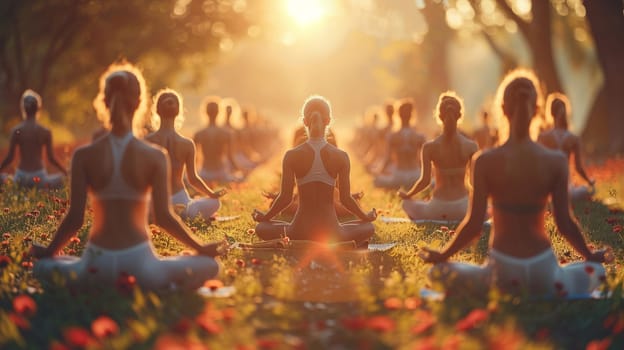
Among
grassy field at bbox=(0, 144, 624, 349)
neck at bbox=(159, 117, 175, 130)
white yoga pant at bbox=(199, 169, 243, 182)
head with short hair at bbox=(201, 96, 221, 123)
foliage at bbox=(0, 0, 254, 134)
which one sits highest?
foliage at bbox=(0, 0, 254, 134)

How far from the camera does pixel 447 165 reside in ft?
37.8

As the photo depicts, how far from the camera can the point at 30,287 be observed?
6.33 meters

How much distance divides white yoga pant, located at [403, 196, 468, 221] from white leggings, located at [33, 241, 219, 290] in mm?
5791

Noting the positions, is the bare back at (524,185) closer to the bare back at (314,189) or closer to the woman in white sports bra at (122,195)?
the woman in white sports bra at (122,195)

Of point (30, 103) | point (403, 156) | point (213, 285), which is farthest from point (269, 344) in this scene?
point (403, 156)

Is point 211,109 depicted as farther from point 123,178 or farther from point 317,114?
point 123,178

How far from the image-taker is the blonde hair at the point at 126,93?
617 centimetres

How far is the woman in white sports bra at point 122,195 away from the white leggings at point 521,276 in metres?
2.05

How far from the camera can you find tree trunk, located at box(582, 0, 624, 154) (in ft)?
82.9

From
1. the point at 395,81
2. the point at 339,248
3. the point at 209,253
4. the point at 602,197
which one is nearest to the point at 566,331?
the point at 209,253

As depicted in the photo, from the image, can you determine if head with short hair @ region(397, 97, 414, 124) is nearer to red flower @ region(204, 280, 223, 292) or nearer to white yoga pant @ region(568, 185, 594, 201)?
white yoga pant @ region(568, 185, 594, 201)

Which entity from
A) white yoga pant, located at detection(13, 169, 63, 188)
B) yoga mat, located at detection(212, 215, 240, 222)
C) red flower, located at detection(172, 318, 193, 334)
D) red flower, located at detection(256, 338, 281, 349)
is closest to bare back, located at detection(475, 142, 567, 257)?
red flower, located at detection(256, 338, 281, 349)

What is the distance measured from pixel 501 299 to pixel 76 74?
2942 centimetres

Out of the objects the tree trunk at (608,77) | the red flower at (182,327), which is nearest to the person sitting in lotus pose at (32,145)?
the red flower at (182,327)
